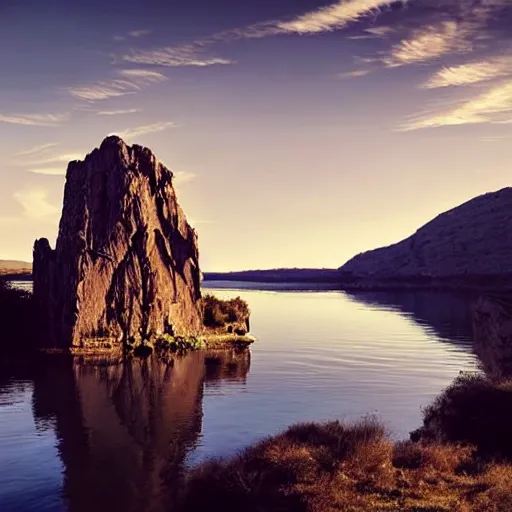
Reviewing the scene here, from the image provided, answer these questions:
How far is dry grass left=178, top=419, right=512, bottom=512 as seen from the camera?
24.7m

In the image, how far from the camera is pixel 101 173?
84125 millimetres

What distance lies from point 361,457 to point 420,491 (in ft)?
12.7

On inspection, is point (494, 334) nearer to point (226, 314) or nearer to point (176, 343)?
point (176, 343)

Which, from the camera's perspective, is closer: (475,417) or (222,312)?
(475,417)

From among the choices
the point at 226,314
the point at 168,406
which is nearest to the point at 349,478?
the point at 168,406

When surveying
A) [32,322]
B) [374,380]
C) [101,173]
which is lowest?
[374,380]

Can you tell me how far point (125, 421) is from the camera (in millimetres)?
45750

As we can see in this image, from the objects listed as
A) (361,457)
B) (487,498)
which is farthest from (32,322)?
(487,498)

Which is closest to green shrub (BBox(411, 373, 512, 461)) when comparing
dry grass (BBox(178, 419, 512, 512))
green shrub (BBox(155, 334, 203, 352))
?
dry grass (BBox(178, 419, 512, 512))

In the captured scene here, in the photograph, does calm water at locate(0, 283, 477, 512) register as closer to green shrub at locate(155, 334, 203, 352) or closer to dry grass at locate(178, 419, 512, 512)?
dry grass at locate(178, 419, 512, 512)

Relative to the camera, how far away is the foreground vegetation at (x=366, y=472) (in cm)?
2491

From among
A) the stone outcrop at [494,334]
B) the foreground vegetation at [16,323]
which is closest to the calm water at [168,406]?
the stone outcrop at [494,334]

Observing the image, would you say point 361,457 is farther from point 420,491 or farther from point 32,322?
point 32,322

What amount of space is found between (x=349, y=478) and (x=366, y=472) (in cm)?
112
